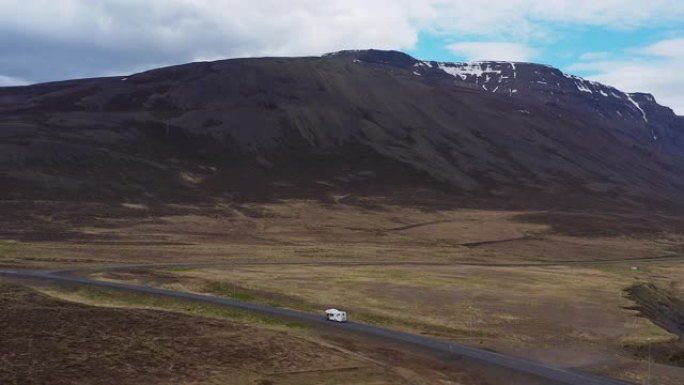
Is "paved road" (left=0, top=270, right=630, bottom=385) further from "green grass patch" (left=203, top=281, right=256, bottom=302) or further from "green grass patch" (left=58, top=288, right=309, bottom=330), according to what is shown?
"green grass patch" (left=203, top=281, right=256, bottom=302)

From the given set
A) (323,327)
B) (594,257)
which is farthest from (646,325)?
(594,257)

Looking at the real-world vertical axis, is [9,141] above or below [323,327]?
above

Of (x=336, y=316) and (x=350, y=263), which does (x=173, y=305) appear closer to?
(x=336, y=316)

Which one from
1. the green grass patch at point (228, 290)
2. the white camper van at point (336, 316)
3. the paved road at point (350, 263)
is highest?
the white camper van at point (336, 316)

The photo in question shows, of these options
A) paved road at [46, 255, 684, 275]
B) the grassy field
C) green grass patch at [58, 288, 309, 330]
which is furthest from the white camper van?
paved road at [46, 255, 684, 275]

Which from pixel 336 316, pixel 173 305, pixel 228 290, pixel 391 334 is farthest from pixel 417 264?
pixel 391 334

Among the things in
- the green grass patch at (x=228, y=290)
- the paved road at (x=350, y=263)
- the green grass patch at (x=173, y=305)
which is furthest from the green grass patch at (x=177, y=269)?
the green grass patch at (x=173, y=305)

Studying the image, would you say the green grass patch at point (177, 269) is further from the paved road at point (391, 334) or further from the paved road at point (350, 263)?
the paved road at point (391, 334)

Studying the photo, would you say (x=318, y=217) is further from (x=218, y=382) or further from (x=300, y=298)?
(x=218, y=382)
